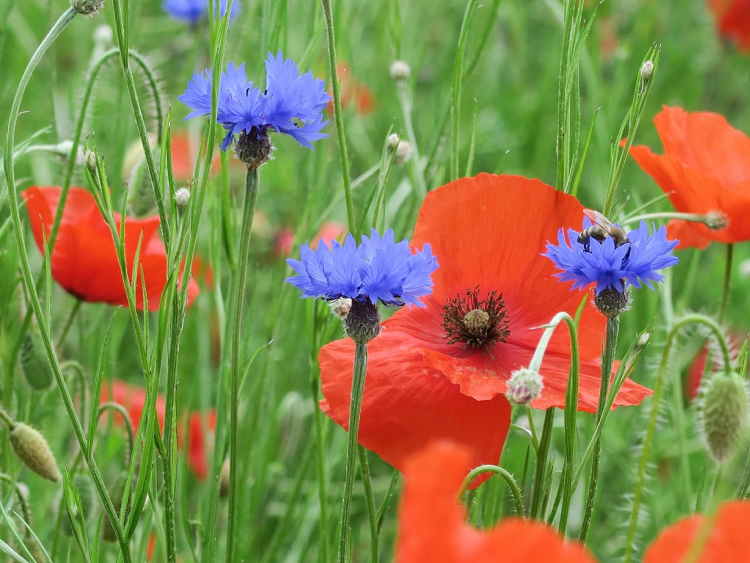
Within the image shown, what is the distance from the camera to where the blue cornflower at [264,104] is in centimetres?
51

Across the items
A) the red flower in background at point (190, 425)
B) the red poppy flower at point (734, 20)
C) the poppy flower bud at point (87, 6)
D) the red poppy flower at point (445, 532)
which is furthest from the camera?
the red poppy flower at point (734, 20)

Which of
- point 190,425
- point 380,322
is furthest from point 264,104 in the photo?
point 190,425

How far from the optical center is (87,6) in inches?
20.1

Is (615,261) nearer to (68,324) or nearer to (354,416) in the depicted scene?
(354,416)

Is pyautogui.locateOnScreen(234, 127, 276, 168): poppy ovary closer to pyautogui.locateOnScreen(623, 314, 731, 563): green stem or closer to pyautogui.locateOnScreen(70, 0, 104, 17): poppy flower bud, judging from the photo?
pyautogui.locateOnScreen(70, 0, 104, 17): poppy flower bud

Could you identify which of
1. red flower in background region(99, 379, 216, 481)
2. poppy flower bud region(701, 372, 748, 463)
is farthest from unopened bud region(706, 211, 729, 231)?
red flower in background region(99, 379, 216, 481)

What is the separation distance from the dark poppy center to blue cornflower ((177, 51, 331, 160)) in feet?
0.54

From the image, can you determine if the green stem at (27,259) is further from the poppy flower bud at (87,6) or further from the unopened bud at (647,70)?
the unopened bud at (647,70)

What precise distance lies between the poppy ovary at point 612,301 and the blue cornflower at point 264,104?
19 cm

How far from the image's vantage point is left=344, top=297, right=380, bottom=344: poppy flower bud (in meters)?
0.46

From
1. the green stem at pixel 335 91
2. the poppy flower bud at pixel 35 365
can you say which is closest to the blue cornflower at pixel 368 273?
the green stem at pixel 335 91

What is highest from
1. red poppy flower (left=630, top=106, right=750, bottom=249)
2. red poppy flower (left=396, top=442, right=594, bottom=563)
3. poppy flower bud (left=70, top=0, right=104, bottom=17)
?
red poppy flower (left=630, top=106, right=750, bottom=249)

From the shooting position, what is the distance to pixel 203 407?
0.96 m

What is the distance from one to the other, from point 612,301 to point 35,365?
48 cm
